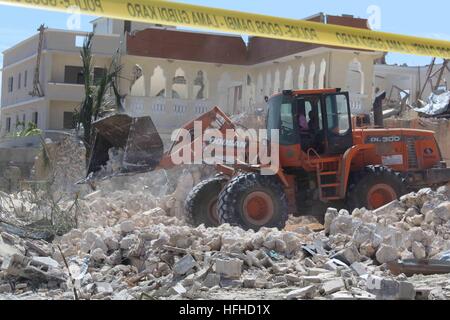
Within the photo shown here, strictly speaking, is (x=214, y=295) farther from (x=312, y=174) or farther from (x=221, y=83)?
(x=221, y=83)

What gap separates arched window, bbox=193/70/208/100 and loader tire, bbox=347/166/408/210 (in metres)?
19.8

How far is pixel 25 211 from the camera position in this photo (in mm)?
13273

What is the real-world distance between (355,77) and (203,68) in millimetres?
6600

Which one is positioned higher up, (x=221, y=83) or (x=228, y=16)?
(x=221, y=83)

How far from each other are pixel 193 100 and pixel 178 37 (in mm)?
2733

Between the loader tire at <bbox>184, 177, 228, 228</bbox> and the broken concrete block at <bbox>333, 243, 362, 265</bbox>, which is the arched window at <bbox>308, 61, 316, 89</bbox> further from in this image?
the broken concrete block at <bbox>333, 243, 362, 265</bbox>

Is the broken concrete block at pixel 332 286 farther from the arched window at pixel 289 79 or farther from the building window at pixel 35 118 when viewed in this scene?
the building window at pixel 35 118

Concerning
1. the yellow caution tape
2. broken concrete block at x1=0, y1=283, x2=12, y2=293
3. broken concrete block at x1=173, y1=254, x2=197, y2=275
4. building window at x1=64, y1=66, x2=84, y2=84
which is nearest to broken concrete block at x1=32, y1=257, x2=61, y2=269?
broken concrete block at x1=0, y1=283, x2=12, y2=293

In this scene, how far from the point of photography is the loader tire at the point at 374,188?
44.2 ft

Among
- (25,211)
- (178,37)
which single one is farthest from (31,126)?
(25,211)

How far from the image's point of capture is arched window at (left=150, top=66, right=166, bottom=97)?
32688 mm

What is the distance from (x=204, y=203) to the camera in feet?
45.4

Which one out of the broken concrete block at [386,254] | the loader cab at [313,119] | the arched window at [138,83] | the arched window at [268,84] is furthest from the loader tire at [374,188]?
the arched window at [138,83]

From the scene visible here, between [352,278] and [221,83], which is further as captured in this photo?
[221,83]
